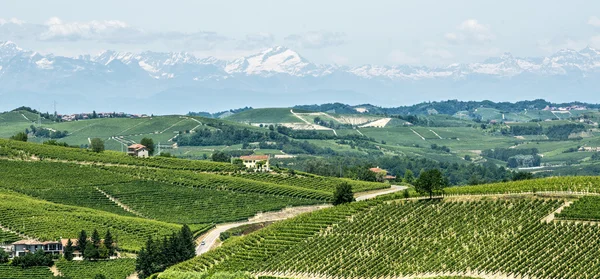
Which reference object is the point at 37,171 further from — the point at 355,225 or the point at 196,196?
the point at 355,225

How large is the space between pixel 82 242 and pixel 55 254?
268 centimetres

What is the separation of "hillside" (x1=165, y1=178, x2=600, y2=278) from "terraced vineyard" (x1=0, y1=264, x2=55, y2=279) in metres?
13.7

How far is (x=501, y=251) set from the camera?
7694cm

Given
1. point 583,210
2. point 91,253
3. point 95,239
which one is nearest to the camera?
point 583,210

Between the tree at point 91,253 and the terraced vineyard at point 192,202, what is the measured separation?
17114mm

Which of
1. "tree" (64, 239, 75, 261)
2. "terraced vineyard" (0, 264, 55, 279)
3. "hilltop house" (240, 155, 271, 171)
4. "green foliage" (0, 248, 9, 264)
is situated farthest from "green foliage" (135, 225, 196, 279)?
"hilltop house" (240, 155, 271, 171)

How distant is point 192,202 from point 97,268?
91.7 ft

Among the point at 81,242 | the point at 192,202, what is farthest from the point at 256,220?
the point at 81,242

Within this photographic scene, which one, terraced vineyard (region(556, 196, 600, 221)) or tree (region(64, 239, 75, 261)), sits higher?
terraced vineyard (region(556, 196, 600, 221))

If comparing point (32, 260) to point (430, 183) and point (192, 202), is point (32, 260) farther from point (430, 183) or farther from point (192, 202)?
point (430, 183)

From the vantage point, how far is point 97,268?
9725 cm

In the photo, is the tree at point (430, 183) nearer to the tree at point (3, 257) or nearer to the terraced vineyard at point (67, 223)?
the terraced vineyard at point (67, 223)

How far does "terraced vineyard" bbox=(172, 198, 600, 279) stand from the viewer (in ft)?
246

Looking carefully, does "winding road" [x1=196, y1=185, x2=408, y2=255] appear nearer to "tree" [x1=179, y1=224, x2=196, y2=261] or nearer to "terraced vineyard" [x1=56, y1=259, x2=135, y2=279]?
"tree" [x1=179, y1=224, x2=196, y2=261]
